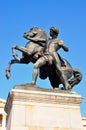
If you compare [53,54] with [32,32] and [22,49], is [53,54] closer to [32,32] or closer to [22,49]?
[22,49]

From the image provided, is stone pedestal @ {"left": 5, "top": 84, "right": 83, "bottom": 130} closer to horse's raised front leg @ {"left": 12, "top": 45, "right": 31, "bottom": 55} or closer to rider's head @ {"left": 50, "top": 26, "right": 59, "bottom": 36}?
horse's raised front leg @ {"left": 12, "top": 45, "right": 31, "bottom": 55}

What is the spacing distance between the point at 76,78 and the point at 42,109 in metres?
2.13

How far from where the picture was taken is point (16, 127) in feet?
36.3

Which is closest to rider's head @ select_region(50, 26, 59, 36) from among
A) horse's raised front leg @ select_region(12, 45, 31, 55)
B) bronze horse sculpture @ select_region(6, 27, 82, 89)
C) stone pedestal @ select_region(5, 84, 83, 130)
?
bronze horse sculpture @ select_region(6, 27, 82, 89)

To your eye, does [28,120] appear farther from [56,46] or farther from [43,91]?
[56,46]

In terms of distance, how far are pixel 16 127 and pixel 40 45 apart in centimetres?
352

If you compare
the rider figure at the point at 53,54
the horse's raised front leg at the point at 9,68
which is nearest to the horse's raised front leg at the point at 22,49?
the horse's raised front leg at the point at 9,68

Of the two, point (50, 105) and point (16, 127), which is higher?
point (50, 105)

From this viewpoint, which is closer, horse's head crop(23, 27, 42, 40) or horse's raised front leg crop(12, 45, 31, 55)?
horse's raised front leg crop(12, 45, 31, 55)

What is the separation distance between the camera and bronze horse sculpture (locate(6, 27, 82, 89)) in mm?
12883

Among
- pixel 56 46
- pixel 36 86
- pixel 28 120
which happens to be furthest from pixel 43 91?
pixel 56 46

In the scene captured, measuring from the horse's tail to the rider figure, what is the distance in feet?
1.52

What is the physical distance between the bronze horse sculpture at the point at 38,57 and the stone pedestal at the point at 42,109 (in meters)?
0.92

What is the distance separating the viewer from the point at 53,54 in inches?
510
